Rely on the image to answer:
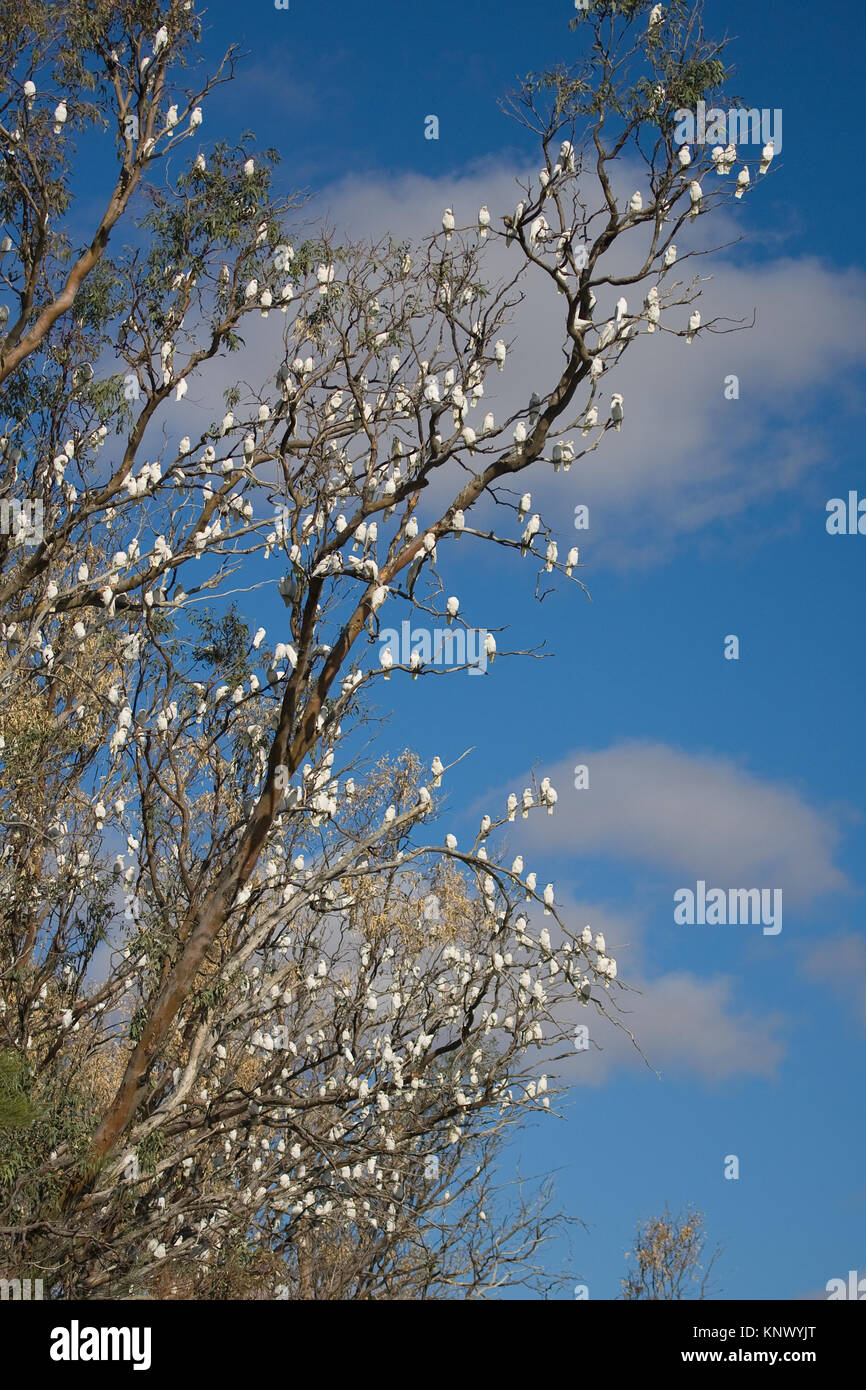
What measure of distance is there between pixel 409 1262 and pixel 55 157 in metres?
14.1

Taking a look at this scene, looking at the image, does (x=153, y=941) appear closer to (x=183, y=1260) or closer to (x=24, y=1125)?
(x=24, y=1125)

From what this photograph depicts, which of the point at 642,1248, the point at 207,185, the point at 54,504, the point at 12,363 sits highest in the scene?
the point at 207,185

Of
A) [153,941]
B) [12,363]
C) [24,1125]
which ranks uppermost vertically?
Answer: [12,363]

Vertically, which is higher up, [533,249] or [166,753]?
[533,249]

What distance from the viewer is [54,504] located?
45.6 feet

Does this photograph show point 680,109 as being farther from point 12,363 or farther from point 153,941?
point 153,941

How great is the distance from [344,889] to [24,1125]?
688 centimetres

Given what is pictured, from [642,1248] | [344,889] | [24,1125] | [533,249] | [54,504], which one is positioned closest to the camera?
[24,1125]

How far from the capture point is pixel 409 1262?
55.2ft

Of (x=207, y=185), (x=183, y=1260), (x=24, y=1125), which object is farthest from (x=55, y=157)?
(x=183, y=1260)

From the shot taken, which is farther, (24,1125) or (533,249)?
(533,249)

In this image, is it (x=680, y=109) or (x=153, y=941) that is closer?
(x=680, y=109)
